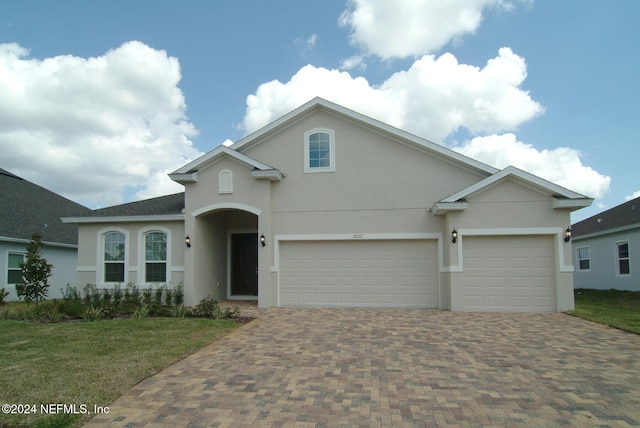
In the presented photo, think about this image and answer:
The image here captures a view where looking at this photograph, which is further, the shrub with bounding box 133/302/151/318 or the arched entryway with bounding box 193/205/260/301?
the arched entryway with bounding box 193/205/260/301

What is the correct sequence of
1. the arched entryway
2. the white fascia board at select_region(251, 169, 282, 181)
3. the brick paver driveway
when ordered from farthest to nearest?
1. the arched entryway
2. the white fascia board at select_region(251, 169, 282, 181)
3. the brick paver driveway

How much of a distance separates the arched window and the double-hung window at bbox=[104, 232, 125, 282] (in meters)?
0.91

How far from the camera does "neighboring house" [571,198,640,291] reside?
17.0 metres

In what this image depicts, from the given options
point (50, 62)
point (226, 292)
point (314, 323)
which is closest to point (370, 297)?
point (314, 323)

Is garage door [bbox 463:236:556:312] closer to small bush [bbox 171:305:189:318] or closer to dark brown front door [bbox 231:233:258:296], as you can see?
dark brown front door [bbox 231:233:258:296]

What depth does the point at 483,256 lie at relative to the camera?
12.1 metres

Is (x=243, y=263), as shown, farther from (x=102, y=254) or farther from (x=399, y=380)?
(x=399, y=380)

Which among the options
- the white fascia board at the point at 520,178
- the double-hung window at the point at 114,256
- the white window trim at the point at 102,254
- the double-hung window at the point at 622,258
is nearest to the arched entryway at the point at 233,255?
the white window trim at the point at 102,254

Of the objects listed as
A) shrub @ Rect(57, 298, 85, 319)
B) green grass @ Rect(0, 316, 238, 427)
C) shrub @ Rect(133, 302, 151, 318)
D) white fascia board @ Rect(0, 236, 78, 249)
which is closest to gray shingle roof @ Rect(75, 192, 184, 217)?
shrub @ Rect(57, 298, 85, 319)

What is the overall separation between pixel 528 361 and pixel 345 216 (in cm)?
738

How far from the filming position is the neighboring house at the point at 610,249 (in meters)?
17.0

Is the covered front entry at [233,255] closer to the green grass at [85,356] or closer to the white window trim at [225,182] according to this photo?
the white window trim at [225,182]

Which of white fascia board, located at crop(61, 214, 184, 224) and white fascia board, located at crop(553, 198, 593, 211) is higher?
white fascia board, located at crop(553, 198, 593, 211)

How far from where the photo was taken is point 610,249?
18906 millimetres
